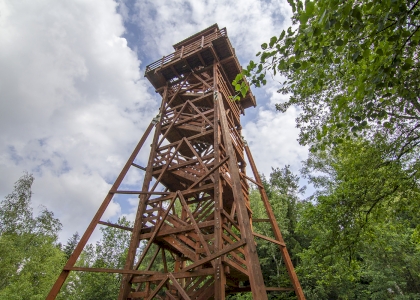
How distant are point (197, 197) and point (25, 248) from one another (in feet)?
60.5

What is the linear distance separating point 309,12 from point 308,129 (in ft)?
17.4

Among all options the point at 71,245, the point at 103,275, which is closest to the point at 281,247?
the point at 103,275

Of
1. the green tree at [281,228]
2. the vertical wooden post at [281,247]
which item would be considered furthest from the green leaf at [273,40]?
the green tree at [281,228]

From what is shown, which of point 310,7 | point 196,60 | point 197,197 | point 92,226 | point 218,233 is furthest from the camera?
point 196,60

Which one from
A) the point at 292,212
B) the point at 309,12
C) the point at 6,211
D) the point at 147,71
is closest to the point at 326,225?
the point at 309,12

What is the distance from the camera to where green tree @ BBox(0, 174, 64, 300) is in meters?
16.0

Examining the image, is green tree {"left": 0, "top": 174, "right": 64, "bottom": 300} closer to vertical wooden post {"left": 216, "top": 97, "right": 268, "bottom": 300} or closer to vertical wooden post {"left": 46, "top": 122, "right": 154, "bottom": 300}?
vertical wooden post {"left": 46, "top": 122, "right": 154, "bottom": 300}

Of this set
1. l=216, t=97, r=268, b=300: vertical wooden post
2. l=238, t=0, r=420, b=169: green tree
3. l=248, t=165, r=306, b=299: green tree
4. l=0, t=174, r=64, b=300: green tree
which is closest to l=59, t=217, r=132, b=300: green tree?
l=0, t=174, r=64, b=300: green tree

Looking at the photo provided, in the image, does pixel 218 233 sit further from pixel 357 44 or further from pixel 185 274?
pixel 357 44

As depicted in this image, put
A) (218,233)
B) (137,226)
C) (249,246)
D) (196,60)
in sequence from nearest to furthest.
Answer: (249,246) → (218,233) → (137,226) → (196,60)

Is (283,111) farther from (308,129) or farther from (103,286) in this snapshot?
(103,286)

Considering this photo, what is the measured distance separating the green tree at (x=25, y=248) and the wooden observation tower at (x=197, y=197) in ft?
45.3

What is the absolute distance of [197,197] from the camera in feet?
26.2

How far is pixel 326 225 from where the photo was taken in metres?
6.14
